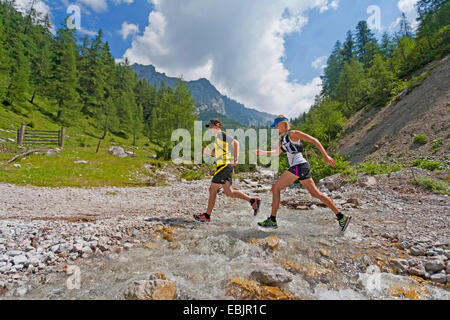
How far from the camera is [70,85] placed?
4819cm

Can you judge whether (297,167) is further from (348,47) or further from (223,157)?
(348,47)

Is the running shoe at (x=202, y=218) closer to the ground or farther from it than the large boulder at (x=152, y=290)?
farther from it

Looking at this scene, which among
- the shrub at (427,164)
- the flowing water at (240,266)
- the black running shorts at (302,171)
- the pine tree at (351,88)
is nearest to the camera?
the flowing water at (240,266)

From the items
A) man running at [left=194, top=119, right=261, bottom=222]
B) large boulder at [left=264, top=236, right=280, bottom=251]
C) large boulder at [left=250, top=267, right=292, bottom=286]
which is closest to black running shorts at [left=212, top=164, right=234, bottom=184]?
man running at [left=194, top=119, right=261, bottom=222]

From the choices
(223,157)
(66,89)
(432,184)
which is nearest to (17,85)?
(66,89)

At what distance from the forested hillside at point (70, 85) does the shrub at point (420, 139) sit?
2381cm

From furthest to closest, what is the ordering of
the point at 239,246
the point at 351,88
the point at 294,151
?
the point at 351,88 → the point at 294,151 → the point at 239,246

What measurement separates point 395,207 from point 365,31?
77505 mm

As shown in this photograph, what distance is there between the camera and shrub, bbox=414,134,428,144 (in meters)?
13.9

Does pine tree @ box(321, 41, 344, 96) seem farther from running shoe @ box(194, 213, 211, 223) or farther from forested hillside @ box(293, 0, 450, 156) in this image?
running shoe @ box(194, 213, 211, 223)

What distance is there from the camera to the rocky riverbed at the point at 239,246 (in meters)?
2.96

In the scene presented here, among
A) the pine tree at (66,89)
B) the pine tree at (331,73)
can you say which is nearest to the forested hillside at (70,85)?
the pine tree at (66,89)

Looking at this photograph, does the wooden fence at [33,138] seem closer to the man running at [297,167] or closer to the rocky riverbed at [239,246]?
the rocky riverbed at [239,246]

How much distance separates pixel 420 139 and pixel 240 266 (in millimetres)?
17532
